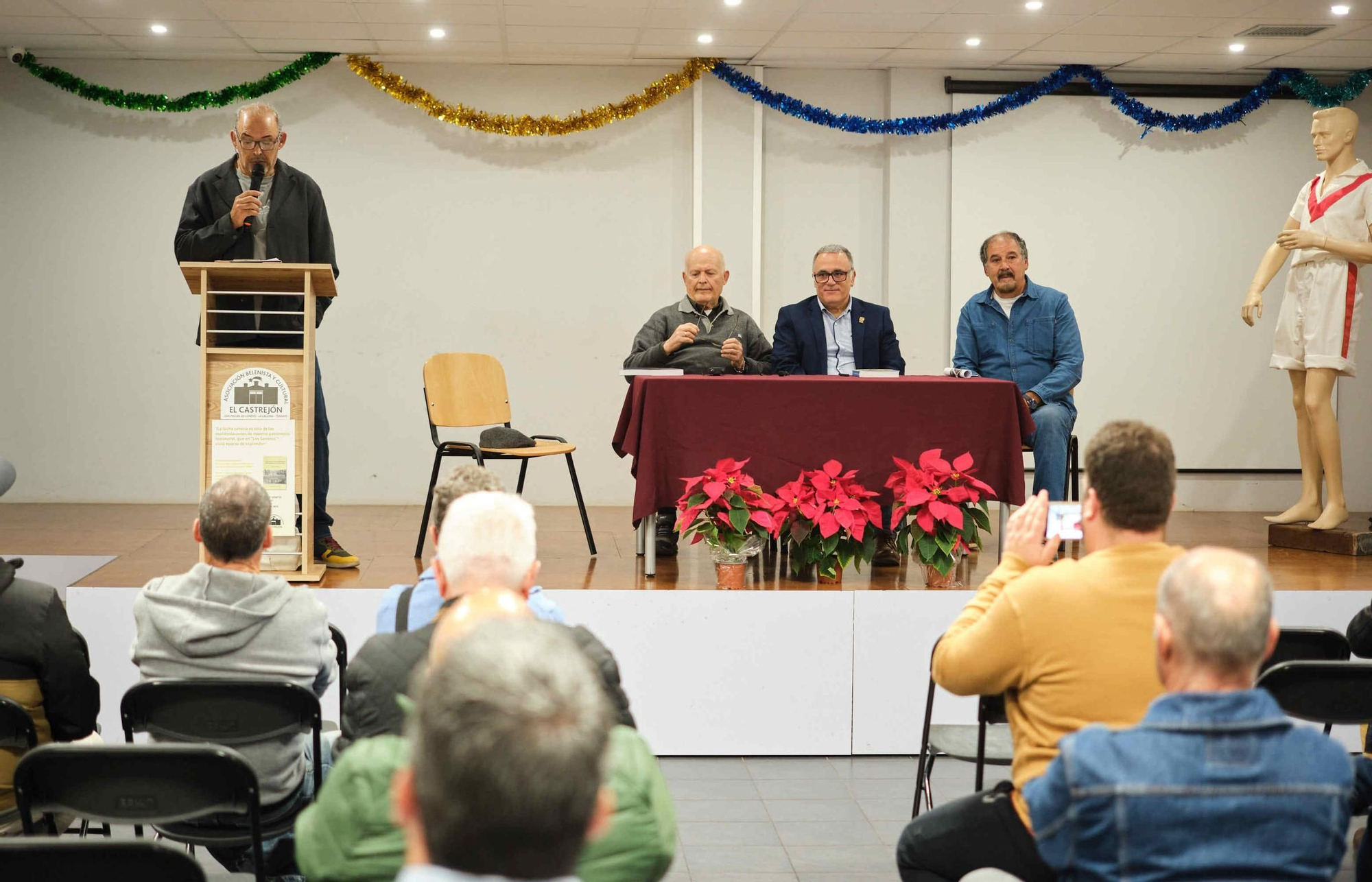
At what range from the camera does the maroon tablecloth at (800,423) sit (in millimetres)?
4457

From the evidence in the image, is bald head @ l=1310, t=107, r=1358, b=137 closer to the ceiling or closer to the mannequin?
the mannequin

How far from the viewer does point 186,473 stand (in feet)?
24.0

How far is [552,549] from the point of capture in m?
5.18

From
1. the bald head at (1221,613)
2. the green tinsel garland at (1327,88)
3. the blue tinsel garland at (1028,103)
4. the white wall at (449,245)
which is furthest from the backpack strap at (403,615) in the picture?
the green tinsel garland at (1327,88)

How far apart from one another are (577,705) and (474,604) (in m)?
0.87

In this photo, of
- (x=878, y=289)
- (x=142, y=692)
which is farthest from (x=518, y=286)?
(x=142, y=692)

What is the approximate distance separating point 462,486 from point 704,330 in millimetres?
3088

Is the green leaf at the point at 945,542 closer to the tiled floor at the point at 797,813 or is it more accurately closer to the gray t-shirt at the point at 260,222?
the tiled floor at the point at 797,813

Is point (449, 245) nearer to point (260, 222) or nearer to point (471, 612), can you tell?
point (260, 222)

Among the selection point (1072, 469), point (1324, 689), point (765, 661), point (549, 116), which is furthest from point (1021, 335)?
point (549, 116)

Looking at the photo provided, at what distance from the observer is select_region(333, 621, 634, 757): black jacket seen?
1898 mm

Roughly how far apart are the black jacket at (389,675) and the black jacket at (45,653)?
0.78 meters

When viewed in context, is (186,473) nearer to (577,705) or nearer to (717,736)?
(717,736)

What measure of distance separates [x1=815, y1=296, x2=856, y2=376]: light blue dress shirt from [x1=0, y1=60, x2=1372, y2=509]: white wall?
205 centimetres
